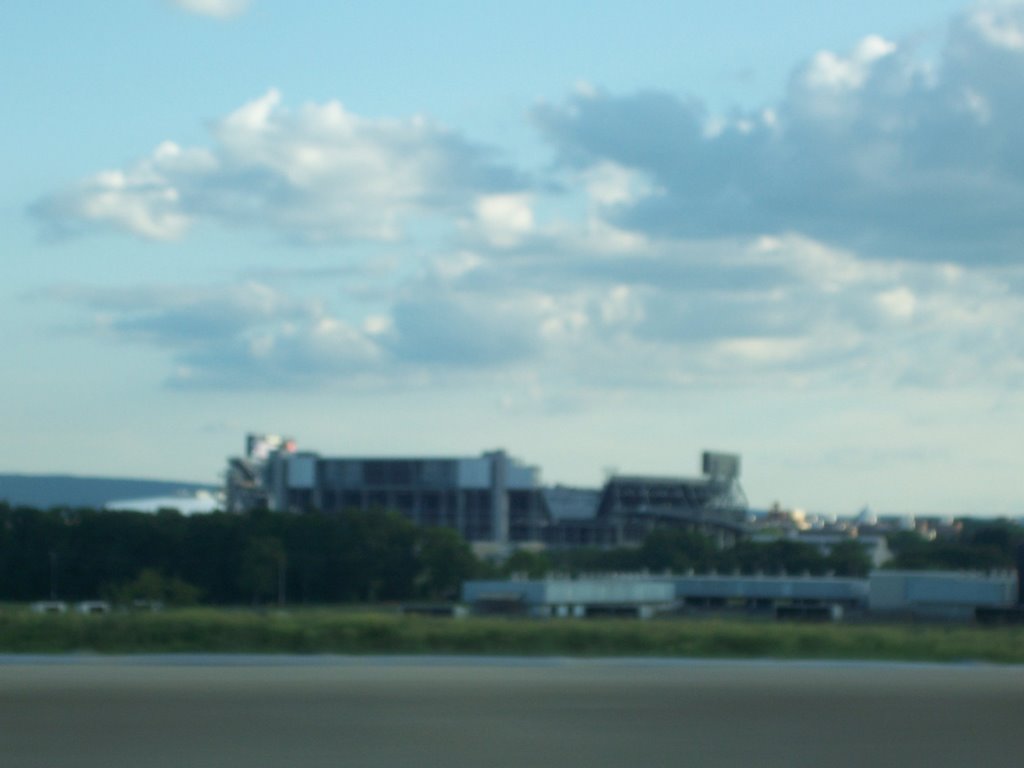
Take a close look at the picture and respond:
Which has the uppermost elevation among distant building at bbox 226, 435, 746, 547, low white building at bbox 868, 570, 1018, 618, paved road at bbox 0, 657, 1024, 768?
distant building at bbox 226, 435, 746, 547

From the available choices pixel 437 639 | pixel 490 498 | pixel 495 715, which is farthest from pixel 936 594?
pixel 490 498

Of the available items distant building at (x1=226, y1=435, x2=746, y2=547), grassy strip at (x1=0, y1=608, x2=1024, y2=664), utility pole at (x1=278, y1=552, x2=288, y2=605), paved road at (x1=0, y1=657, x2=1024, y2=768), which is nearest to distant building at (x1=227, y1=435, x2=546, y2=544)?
distant building at (x1=226, y1=435, x2=746, y2=547)

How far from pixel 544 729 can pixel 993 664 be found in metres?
16.5

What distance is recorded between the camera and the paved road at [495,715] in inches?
684

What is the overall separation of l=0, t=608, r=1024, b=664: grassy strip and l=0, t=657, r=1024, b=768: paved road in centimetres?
319

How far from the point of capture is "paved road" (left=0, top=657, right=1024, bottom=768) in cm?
1738

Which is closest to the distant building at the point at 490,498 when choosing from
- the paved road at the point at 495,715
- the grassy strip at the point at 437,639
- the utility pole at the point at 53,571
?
the utility pole at the point at 53,571

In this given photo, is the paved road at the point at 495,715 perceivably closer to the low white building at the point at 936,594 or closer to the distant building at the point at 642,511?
the low white building at the point at 936,594

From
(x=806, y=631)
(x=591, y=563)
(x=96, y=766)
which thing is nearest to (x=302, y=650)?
(x=806, y=631)

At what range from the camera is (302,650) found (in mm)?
33375

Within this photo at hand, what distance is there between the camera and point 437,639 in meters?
34.2

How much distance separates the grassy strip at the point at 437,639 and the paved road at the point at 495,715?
319 cm

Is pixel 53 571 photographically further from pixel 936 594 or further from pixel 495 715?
pixel 495 715

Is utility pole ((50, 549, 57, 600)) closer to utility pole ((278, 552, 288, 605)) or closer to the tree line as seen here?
the tree line
